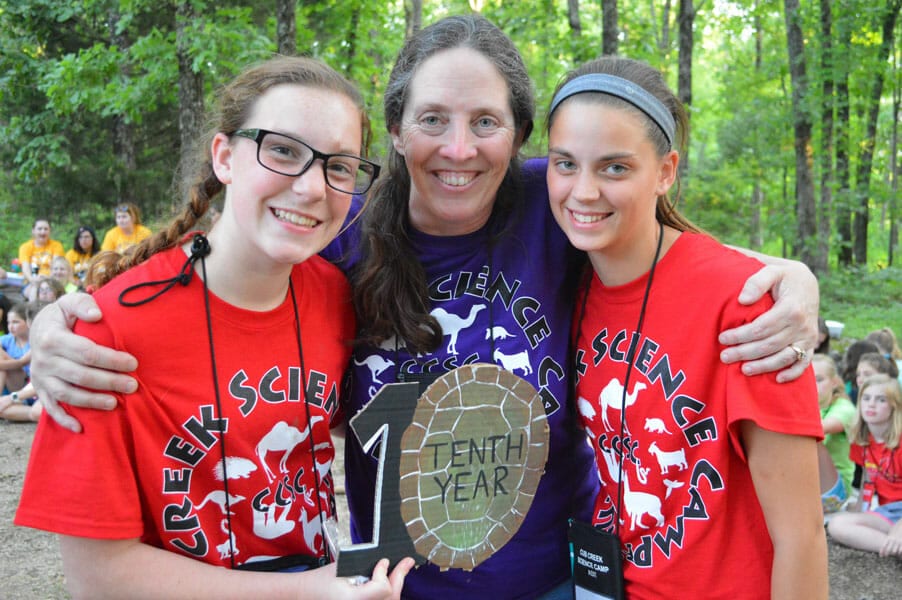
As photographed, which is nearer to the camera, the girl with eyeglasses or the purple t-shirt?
the girl with eyeglasses

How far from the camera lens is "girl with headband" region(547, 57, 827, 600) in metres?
1.86

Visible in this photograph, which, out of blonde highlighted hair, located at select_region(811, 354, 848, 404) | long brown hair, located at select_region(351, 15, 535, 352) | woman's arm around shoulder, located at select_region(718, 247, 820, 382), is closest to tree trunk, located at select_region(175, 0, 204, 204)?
blonde highlighted hair, located at select_region(811, 354, 848, 404)

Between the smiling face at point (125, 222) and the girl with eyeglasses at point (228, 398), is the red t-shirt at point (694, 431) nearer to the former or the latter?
the girl with eyeglasses at point (228, 398)

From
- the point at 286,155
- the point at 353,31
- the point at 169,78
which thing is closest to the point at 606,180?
the point at 286,155

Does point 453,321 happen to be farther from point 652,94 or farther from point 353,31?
point 353,31

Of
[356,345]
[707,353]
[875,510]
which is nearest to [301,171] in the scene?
[356,345]

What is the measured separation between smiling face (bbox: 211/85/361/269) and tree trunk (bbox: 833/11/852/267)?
15.0m

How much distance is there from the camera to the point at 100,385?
68.5 inches

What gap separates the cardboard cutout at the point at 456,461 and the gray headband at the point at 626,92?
0.81 metres

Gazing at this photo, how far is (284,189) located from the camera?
1.92 metres

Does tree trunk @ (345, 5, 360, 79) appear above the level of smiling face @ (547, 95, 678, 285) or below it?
above

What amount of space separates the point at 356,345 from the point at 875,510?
4.33 meters

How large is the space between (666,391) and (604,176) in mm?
587

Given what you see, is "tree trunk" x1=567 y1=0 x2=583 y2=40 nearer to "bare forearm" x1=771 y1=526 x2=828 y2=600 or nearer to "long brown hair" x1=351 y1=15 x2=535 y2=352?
"long brown hair" x1=351 y1=15 x2=535 y2=352
